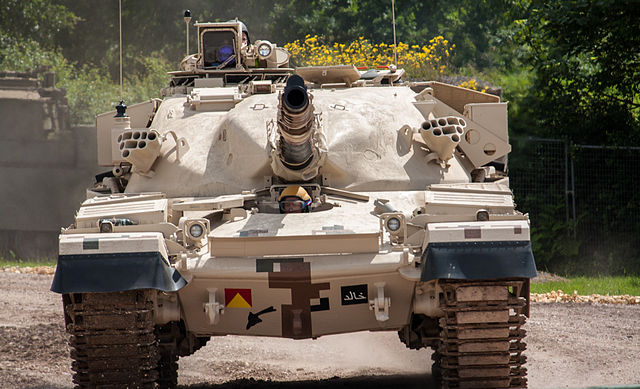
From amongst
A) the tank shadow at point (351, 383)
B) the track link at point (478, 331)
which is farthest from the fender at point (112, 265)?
the tank shadow at point (351, 383)

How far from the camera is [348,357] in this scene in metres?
13.3

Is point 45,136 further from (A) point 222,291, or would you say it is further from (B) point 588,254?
(A) point 222,291

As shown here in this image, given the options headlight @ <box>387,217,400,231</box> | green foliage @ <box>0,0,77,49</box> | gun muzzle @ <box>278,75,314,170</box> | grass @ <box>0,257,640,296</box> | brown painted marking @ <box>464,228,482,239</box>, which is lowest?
grass @ <box>0,257,640,296</box>

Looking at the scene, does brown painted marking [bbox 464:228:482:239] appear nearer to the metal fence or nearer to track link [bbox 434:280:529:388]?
track link [bbox 434:280:529:388]

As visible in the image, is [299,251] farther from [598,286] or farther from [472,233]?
[598,286]

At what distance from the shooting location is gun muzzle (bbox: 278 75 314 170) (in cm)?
923

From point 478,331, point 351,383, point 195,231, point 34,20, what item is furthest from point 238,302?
point 34,20

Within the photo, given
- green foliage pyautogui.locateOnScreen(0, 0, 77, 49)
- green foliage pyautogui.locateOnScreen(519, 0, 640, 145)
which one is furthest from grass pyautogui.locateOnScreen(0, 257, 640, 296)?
green foliage pyautogui.locateOnScreen(0, 0, 77, 49)

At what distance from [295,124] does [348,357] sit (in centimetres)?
455

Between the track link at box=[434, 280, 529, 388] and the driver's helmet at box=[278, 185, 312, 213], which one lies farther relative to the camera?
the driver's helmet at box=[278, 185, 312, 213]

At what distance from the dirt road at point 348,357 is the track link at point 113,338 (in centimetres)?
185

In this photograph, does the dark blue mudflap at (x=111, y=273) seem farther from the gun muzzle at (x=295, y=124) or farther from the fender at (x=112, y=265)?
the gun muzzle at (x=295, y=124)

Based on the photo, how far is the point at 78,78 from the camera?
1347 inches

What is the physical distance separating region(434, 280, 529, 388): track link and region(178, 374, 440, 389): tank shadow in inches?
79.9
